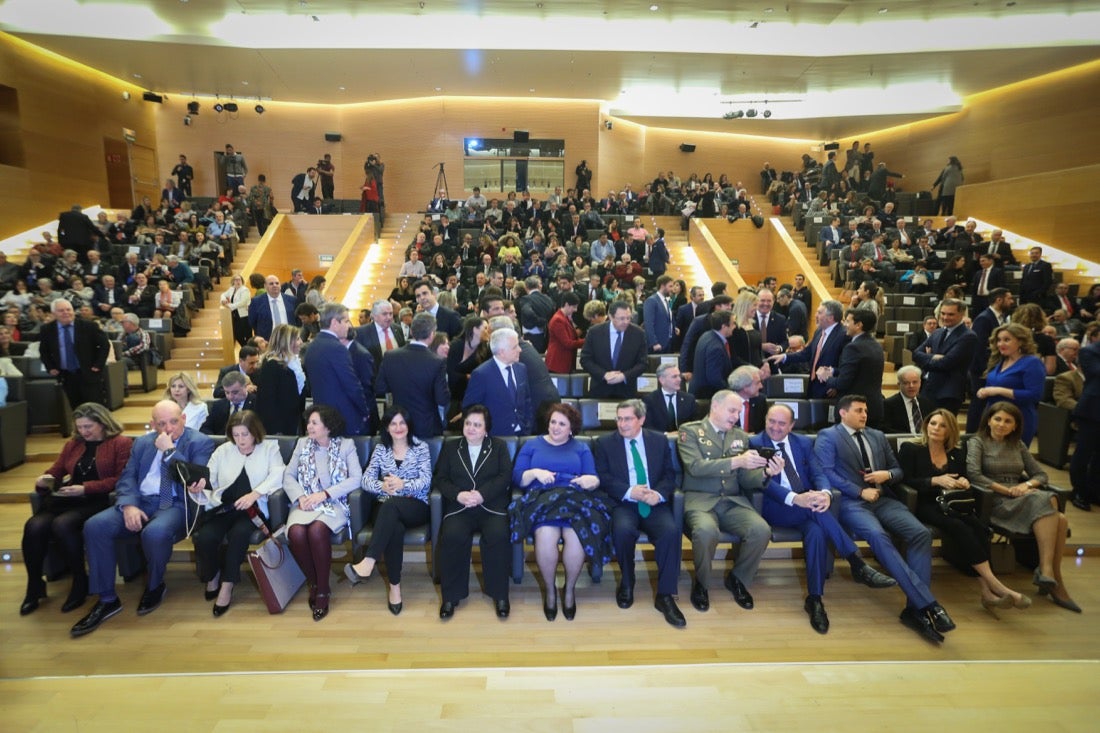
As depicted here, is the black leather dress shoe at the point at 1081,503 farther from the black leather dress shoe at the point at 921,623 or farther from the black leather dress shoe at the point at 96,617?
the black leather dress shoe at the point at 96,617

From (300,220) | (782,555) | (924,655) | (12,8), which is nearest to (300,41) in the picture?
(300,220)

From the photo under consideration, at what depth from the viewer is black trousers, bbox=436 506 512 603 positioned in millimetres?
3150

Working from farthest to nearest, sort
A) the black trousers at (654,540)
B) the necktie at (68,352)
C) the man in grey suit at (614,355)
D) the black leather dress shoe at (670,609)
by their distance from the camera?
the necktie at (68,352) → the man in grey suit at (614,355) → the black trousers at (654,540) → the black leather dress shoe at (670,609)

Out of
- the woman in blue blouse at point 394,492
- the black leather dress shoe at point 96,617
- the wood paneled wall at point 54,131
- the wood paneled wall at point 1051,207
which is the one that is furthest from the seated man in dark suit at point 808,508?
the wood paneled wall at point 54,131

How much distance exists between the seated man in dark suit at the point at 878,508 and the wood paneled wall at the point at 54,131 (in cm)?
1320

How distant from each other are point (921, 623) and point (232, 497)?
3.71 m

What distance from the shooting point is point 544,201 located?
13234mm

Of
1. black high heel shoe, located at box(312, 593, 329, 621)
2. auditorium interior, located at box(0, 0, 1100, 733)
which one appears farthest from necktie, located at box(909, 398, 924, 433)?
black high heel shoe, located at box(312, 593, 329, 621)

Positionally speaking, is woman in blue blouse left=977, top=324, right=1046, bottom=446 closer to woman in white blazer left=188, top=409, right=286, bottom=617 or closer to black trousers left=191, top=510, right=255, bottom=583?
woman in white blazer left=188, top=409, right=286, bottom=617

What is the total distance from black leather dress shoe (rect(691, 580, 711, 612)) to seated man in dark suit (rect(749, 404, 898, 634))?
0.53 m

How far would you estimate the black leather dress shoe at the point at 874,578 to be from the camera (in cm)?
318

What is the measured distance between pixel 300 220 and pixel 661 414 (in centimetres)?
1064

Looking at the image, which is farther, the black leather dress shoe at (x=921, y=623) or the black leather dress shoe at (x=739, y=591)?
the black leather dress shoe at (x=739, y=591)

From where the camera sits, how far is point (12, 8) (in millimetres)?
9352
